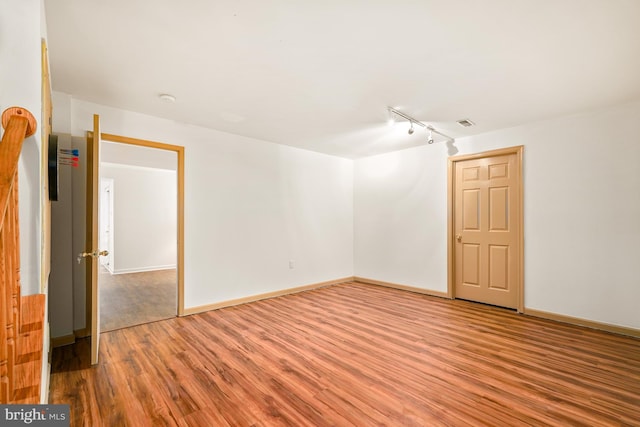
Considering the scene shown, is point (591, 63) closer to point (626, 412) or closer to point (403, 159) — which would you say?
point (626, 412)

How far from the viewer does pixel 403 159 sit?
204 inches

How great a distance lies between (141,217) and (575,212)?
332 inches

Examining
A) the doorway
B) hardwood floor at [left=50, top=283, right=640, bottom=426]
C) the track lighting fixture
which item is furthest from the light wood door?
the doorway

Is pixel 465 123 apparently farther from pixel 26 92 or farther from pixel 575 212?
pixel 26 92

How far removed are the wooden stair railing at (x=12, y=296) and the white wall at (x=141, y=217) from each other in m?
6.89

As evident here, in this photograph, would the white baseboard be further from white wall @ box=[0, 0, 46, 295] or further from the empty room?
white wall @ box=[0, 0, 46, 295]

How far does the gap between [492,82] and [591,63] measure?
70 centimetres

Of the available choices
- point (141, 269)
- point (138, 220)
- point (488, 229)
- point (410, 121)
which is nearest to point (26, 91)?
point (410, 121)

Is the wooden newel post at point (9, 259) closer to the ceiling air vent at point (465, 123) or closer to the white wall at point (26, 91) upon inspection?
the white wall at point (26, 91)

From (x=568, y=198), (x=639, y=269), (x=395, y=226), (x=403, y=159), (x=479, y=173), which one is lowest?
(x=639, y=269)

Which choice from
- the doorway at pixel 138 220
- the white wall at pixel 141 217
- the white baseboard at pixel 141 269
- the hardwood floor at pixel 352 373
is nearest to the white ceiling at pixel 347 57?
the hardwood floor at pixel 352 373

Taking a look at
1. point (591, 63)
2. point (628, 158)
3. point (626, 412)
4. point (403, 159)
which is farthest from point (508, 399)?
point (403, 159)

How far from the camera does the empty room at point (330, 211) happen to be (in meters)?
1.81

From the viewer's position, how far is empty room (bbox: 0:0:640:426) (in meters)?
1.81
